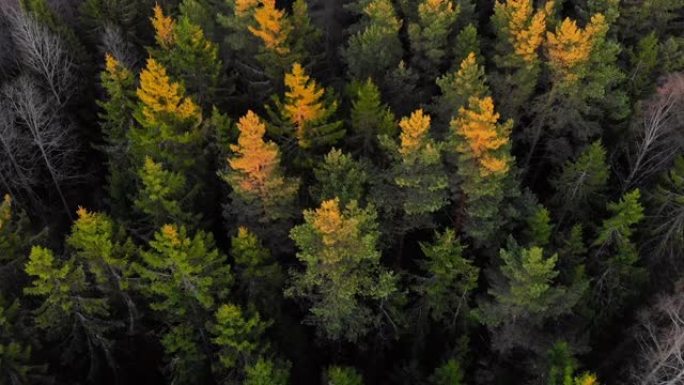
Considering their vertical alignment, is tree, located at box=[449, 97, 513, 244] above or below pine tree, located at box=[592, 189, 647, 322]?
above

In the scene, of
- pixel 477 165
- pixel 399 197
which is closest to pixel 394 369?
pixel 399 197

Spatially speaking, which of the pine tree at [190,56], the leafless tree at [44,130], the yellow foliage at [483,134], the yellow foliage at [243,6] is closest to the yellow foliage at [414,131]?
the yellow foliage at [483,134]

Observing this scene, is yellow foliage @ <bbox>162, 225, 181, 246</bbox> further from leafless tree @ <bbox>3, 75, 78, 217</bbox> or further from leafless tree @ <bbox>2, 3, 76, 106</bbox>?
leafless tree @ <bbox>2, 3, 76, 106</bbox>

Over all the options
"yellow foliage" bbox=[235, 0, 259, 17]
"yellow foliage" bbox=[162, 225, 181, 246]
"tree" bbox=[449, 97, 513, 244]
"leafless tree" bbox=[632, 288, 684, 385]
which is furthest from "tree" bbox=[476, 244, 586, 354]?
"yellow foliage" bbox=[235, 0, 259, 17]

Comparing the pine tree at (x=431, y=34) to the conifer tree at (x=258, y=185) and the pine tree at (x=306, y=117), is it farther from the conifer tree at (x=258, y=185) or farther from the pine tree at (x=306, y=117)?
the conifer tree at (x=258, y=185)

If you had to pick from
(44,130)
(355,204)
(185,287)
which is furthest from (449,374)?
(44,130)

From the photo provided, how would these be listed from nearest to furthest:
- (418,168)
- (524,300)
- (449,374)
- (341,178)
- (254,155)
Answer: (524,300), (254,155), (418,168), (449,374), (341,178)

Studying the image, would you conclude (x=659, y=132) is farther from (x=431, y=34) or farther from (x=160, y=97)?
(x=160, y=97)
